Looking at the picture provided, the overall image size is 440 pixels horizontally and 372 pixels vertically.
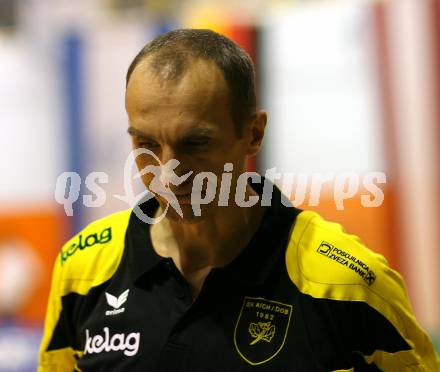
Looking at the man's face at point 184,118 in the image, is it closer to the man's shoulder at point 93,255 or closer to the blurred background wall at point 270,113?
the man's shoulder at point 93,255

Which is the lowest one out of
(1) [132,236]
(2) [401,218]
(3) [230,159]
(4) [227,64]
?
(2) [401,218]

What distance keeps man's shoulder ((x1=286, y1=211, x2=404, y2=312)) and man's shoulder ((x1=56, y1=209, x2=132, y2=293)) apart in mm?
289

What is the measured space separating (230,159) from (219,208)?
10cm

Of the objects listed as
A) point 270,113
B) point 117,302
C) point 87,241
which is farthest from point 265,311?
point 270,113

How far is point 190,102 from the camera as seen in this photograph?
40.2 inches

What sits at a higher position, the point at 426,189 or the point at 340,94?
the point at 340,94

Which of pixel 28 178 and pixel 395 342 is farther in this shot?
pixel 28 178

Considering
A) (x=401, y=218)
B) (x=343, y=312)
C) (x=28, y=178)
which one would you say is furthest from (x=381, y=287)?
(x=28, y=178)

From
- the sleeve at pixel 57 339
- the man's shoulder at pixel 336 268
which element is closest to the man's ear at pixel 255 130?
the man's shoulder at pixel 336 268

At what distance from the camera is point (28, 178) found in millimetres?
3689

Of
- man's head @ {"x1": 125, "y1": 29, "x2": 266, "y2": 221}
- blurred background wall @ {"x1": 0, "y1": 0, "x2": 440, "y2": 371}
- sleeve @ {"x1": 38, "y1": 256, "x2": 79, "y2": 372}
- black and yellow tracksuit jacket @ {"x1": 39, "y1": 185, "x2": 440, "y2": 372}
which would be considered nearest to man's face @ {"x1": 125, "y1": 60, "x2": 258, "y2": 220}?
man's head @ {"x1": 125, "y1": 29, "x2": 266, "y2": 221}

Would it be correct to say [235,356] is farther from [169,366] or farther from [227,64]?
[227,64]

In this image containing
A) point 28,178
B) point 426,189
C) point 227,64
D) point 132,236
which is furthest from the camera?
point 28,178

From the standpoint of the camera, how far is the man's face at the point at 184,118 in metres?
1.02
